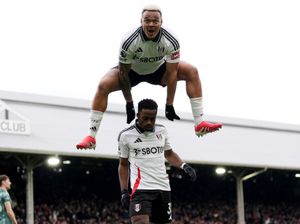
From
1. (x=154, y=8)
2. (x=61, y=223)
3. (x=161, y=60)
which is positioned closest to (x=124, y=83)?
(x=161, y=60)

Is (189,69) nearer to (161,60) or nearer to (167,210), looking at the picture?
(161,60)

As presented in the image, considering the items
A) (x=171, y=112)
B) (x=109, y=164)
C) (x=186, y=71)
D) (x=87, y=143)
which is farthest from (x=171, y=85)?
(x=109, y=164)

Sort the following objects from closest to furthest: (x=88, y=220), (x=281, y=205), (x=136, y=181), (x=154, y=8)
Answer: (x=154, y=8) → (x=136, y=181) → (x=88, y=220) → (x=281, y=205)

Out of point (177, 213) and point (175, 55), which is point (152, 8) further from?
point (177, 213)

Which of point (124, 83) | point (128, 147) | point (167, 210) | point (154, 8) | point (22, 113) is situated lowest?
point (167, 210)

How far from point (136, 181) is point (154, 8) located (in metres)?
2.09

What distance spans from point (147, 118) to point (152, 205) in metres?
0.98

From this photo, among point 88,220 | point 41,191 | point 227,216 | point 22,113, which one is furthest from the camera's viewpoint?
point 227,216

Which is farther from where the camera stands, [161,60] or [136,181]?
[136,181]

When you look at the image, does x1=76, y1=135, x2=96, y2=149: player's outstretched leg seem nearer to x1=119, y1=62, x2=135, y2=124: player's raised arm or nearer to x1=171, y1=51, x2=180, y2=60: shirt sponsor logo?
x1=119, y1=62, x2=135, y2=124: player's raised arm

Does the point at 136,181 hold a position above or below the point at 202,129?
below

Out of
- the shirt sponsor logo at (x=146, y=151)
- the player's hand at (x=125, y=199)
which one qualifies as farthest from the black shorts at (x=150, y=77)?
the player's hand at (x=125, y=199)

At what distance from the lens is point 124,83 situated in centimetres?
755

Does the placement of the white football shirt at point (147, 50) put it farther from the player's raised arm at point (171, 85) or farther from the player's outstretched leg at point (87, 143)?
the player's outstretched leg at point (87, 143)
